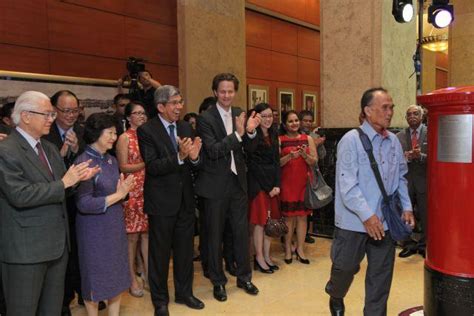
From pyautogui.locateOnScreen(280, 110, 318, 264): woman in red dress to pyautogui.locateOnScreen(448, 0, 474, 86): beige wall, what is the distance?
5.64 m

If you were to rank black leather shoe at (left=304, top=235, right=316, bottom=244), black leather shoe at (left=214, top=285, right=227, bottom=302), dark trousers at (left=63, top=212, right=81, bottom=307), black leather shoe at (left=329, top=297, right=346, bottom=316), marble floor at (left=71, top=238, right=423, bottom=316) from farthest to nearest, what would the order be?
black leather shoe at (left=304, top=235, right=316, bottom=244)
black leather shoe at (left=214, top=285, right=227, bottom=302)
marble floor at (left=71, top=238, right=423, bottom=316)
dark trousers at (left=63, top=212, right=81, bottom=307)
black leather shoe at (left=329, top=297, right=346, bottom=316)

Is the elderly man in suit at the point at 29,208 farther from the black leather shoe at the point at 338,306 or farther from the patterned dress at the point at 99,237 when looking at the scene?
the black leather shoe at the point at 338,306

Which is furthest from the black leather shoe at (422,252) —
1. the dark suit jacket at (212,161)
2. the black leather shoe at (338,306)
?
the dark suit jacket at (212,161)

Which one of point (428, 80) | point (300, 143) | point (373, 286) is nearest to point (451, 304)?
point (373, 286)

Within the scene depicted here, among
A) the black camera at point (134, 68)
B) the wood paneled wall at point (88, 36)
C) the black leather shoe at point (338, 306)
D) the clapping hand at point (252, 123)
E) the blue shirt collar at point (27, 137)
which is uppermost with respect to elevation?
the wood paneled wall at point (88, 36)

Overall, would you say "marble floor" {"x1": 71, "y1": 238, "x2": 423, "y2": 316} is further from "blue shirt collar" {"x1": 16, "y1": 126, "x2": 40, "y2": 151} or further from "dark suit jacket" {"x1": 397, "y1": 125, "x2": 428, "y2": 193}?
"blue shirt collar" {"x1": 16, "y1": 126, "x2": 40, "y2": 151}

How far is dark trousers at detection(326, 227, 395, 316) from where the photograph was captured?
279 cm

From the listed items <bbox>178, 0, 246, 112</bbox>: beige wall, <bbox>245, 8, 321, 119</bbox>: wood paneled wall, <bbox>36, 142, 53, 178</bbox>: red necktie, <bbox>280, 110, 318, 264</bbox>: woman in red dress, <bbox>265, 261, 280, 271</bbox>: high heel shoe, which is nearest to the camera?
<bbox>36, 142, 53, 178</bbox>: red necktie

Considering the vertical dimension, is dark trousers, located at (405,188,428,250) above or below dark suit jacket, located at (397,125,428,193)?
below

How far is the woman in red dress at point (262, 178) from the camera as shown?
437cm

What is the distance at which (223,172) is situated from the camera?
369cm

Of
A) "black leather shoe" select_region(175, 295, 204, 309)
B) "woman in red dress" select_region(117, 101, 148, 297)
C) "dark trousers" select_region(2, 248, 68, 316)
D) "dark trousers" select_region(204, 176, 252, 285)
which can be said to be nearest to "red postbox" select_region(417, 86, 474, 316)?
"dark trousers" select_region(204, 176, 252, 285)

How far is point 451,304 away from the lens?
2.33 m

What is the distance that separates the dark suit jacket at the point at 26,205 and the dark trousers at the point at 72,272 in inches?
35.4
